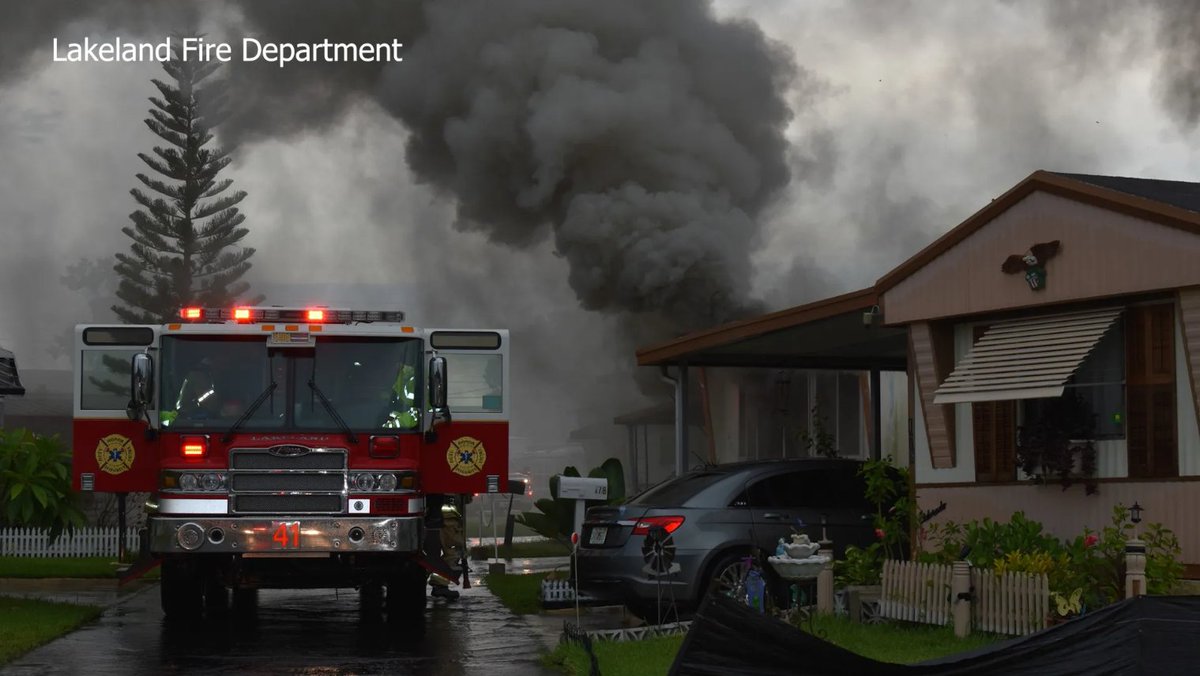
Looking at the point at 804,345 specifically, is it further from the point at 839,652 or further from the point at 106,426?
the point at 839,652

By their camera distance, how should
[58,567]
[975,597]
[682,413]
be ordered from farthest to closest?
1. [58,567]
2. [682,413]
3. [975,597]

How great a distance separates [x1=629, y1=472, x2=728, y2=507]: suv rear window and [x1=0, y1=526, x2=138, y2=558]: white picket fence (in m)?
16.6

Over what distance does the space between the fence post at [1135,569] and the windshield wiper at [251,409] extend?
689 cm

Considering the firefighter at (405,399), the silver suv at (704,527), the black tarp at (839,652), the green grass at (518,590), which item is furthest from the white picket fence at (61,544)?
the black tarp at (839,652)

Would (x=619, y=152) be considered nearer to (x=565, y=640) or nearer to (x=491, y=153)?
(x=491, y=153)

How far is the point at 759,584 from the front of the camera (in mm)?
11922

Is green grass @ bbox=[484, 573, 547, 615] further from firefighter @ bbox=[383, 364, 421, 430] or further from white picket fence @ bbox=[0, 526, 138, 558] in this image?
white picket fence @ bbox=[0, 526, 138, 558]

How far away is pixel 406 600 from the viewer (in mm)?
14758

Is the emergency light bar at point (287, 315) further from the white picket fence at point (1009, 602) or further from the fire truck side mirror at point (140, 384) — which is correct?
the white picket fence at point (1009, 602)

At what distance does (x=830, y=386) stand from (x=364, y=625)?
41.0 ft

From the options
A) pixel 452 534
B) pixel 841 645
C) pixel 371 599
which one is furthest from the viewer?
pixel 371 599

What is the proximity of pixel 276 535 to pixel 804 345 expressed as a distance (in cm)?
757

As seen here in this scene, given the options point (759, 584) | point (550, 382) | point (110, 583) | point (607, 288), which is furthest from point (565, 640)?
point (550, 382)


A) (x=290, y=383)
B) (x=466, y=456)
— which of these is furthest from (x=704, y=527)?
(x=290, y=383)
